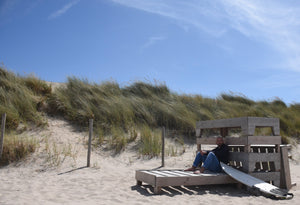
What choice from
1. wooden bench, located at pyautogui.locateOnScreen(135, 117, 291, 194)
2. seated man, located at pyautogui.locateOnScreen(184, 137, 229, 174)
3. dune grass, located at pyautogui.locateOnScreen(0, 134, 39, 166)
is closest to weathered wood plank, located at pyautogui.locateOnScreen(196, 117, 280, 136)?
wooden bench, located at pyautogui.locateOnScreen(135, 117, 291, 194)

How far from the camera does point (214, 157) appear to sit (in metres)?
5.93

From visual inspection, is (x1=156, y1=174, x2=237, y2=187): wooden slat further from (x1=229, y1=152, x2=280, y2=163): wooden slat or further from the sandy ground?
(x1=229, y1=152, x2=280, y2=163): wooden slat

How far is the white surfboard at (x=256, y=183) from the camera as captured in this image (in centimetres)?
492

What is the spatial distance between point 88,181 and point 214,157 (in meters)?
2.91

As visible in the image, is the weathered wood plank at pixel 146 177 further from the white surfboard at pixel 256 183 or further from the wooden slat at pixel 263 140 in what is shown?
the wooden slat at pixel 263 140

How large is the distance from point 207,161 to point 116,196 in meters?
2.20

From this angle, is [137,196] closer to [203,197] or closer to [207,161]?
[203,197]

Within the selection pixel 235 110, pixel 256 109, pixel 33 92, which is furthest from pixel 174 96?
pixel 33 92

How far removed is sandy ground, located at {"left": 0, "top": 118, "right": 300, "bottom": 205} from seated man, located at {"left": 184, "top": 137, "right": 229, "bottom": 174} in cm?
42

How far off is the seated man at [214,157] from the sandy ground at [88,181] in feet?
1.38

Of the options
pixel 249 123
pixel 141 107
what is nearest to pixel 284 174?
pixel 249 123

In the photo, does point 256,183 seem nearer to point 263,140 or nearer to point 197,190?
point 263,140

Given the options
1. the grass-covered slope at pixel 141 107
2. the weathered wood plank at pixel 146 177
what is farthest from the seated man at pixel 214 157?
the grass-covered slope at pixel 141 107

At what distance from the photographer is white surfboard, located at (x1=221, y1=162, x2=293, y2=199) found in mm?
4922
